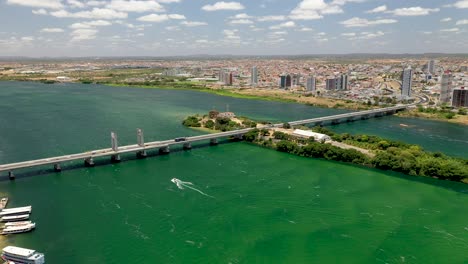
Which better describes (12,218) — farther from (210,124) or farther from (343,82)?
(343,82)

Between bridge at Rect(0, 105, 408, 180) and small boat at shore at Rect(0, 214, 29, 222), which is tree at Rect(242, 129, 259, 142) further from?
small boat at shore at Rect(0, 214, 29, 222)

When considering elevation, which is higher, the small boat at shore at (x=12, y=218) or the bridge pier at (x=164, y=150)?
the bridge pier at (x=164, y=150)

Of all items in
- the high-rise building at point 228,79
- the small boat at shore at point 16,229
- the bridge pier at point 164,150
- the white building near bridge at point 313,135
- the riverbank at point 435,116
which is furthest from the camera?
the high-rise building at point 228,79

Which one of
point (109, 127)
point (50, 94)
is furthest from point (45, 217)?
point (50, 94)

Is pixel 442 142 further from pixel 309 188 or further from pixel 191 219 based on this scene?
pixel 191 219

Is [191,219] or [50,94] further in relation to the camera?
[50,94]

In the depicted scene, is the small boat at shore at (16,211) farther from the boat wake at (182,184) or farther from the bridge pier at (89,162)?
the boat wake at (182,184)

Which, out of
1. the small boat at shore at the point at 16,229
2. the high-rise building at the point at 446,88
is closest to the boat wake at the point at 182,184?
the small boat at shore at the point at 16,229
